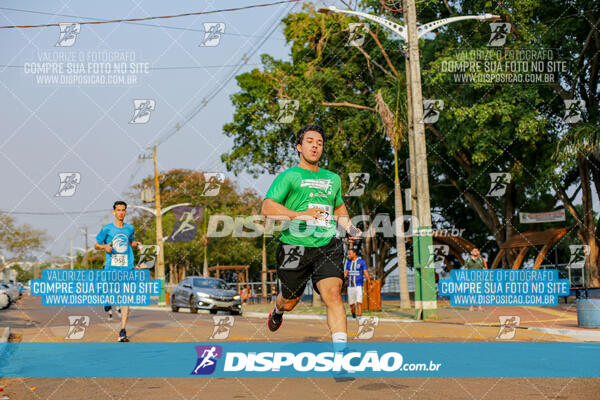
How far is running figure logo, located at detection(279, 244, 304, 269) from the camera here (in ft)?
18.6

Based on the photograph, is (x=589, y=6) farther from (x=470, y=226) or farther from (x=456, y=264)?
(x=456, y=264)

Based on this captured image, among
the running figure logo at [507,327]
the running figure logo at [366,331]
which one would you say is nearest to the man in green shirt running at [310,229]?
the running figure logo at [366,331]

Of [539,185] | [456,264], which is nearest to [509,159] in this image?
[539,185]

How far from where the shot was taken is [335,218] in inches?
239

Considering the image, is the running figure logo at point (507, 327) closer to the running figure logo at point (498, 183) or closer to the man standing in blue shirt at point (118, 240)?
the man standing in blue shirt at point (118, 240)

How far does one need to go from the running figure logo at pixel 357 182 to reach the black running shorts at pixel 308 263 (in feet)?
67.2

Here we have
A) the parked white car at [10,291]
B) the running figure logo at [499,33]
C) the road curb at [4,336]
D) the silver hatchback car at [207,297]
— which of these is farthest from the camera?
the parked white car at [10,291]

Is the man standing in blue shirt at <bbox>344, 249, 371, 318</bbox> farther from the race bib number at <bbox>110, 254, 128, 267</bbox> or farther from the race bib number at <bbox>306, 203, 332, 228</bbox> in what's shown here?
the race bib number at <bbox>306, 203, 332, 228</bbox>

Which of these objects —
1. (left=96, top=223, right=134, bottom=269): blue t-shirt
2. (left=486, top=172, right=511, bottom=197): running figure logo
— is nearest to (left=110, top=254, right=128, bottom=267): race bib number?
(left=96, top=223, right=134, bottom=269): blue t-shirt

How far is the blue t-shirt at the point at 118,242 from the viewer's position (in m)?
9.59

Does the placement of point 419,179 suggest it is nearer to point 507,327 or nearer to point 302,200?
point 507,327

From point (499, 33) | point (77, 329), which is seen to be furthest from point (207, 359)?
point (499, 33)

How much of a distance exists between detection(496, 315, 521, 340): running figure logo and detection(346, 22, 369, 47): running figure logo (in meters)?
15.7

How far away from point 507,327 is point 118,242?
7294 millimetres
